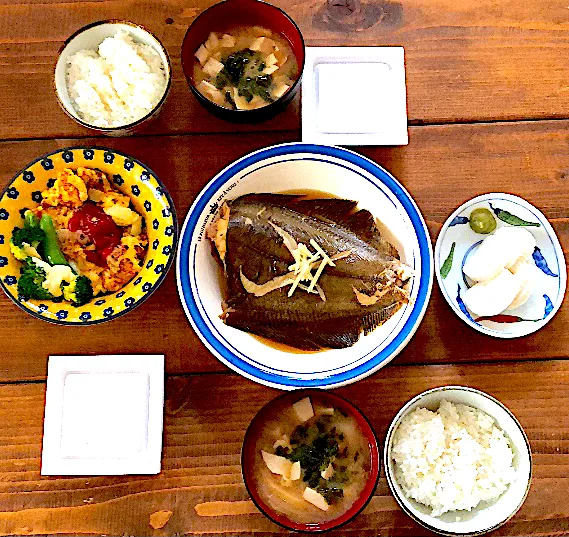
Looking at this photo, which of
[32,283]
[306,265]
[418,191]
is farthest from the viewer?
[418,191]

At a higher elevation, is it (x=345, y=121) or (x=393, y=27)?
(x=393, y=27)

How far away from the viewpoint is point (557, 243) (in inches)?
57.0

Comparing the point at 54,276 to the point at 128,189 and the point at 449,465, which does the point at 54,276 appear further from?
the point at 449,465

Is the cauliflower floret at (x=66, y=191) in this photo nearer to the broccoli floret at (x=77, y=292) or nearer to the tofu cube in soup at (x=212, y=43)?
the broccoli floret at (x=77, y=292)

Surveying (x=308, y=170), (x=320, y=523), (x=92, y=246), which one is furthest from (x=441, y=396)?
(x=92, y=246)

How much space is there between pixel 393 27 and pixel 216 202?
25.1 inches

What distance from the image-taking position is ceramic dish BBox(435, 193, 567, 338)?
143 cm

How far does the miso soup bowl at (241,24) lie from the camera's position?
1407mm

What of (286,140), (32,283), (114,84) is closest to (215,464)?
(32,283)

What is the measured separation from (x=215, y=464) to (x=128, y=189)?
624mm

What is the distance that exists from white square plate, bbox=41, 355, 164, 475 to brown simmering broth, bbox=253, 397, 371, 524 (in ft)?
0.79

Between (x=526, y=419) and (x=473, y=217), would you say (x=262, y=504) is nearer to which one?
(x=526, y=419)

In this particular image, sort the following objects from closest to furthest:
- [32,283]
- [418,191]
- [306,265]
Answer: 1. [32,283]
2. [306,265]
3. [418,191]

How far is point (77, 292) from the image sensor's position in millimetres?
1289
